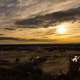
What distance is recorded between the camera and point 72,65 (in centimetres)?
293

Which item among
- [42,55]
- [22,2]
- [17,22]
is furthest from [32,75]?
[22,2]

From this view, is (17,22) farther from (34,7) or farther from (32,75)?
(32,75)

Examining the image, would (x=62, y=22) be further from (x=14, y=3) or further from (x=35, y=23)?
(x=14, y=3)

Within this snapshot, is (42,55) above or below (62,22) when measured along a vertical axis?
below

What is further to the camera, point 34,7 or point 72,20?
point 34,7

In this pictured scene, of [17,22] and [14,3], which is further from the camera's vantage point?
[14,3]

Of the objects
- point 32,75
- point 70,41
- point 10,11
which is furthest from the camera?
point 10,11

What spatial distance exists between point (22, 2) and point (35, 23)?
44 cm

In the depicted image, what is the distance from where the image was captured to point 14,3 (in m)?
3.27

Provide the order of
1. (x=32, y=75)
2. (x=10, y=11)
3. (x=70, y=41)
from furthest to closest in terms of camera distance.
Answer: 1. (x=10, y=11)
2. (x=32, y=75)
3. (x=70, y=41)

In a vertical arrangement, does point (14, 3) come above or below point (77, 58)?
above

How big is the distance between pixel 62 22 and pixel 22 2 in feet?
2.01

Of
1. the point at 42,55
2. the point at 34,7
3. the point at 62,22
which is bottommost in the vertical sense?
the point at 42,55

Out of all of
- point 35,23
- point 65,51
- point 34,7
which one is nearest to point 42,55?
point 65,51
